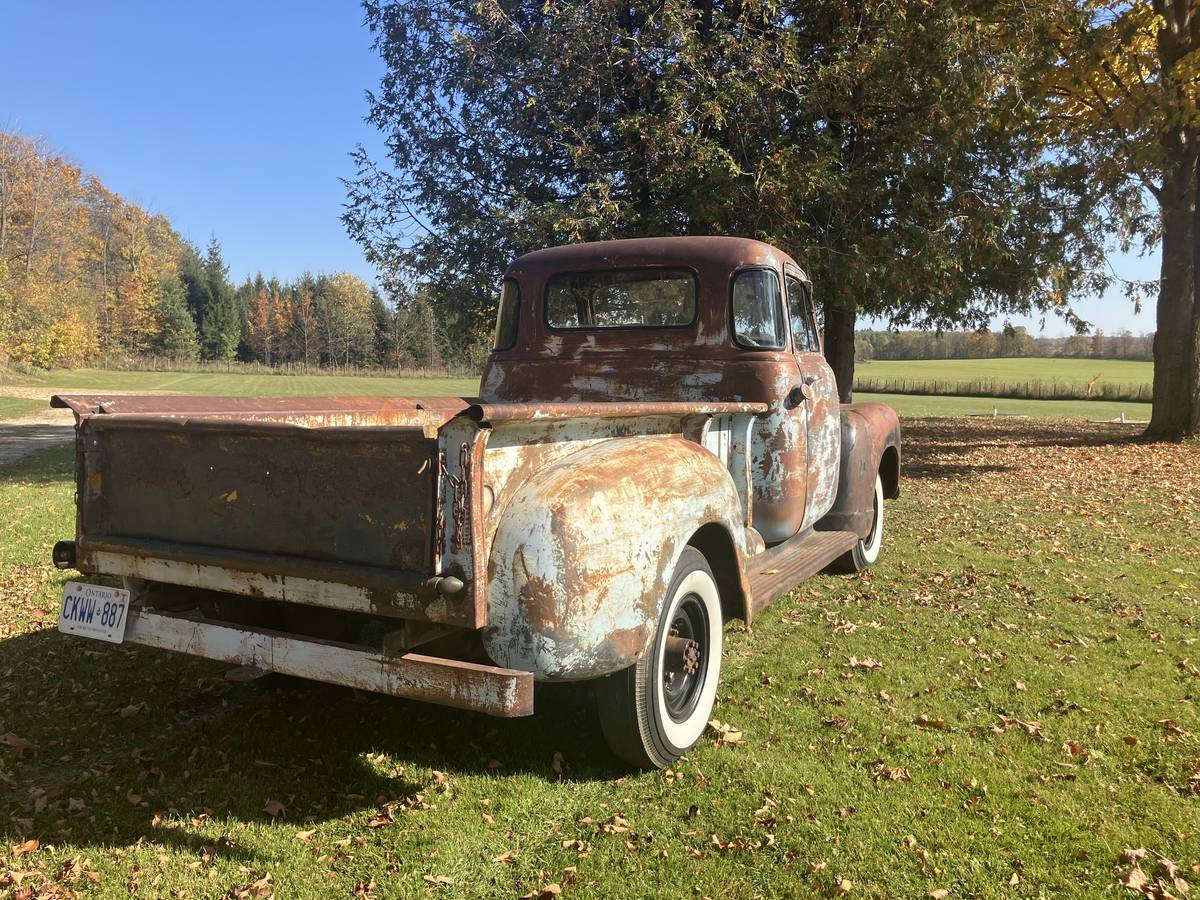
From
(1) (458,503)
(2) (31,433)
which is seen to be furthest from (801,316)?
(2) (31,433)

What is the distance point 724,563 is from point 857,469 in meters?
2.70

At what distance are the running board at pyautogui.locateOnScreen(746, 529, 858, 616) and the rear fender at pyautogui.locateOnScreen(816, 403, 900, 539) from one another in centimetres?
18

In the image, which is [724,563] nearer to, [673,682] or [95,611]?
[673,682]

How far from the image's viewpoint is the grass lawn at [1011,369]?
53312 mm

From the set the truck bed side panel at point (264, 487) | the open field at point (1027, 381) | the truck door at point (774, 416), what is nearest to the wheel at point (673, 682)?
the truck bed side panel at point (264, 487)

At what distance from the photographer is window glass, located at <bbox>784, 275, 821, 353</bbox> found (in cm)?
512

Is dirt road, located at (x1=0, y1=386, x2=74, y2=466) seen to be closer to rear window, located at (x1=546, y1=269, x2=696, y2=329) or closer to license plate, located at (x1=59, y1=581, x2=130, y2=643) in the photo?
rear window, located at (x1=546, y1=269, x2=696, y2=329)

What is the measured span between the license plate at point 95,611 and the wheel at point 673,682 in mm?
1810

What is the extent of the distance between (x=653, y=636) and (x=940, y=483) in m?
10.5

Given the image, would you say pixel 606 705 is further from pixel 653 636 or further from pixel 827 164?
pixel 827 164

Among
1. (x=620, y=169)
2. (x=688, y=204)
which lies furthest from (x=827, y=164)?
(x=620, y=169)

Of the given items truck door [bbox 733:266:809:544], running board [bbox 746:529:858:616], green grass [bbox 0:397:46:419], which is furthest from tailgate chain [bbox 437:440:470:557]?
green grass [bbox 0:397:46:419]

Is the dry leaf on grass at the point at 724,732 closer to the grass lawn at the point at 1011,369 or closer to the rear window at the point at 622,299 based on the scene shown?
the rear window at the point at 622,299

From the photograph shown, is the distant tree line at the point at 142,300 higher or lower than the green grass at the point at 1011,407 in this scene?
higher
